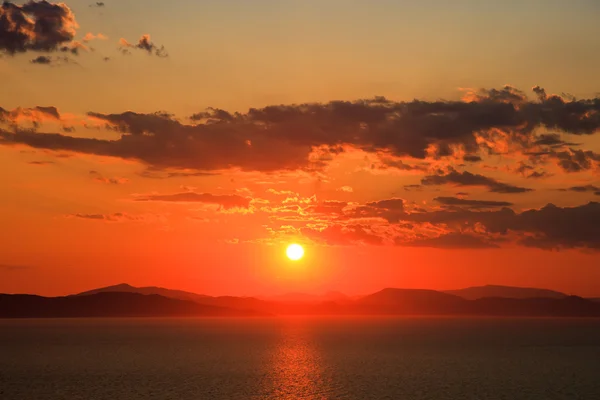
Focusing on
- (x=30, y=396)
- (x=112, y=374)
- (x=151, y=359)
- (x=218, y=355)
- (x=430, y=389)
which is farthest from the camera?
(x=218, y=355)

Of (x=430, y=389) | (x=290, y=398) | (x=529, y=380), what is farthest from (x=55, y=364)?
(x=529, y=380)

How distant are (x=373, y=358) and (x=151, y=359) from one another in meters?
44.2

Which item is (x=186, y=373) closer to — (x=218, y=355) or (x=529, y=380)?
(x=218, y=355)

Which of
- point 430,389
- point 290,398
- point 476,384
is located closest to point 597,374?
point 476,384

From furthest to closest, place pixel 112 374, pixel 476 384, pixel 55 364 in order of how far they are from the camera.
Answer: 1. pixel 55 364
2. pixel 112 374
3. pixel 476 384

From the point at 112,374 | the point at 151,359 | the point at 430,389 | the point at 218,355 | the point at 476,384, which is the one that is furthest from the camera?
the point at 218,355

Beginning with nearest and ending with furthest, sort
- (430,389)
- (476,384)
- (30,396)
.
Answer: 1. (30,396)
2. (430,389)
3. (476,384)

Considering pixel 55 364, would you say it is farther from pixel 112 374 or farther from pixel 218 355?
pixel 218 355

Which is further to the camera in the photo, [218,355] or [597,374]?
[218,355]

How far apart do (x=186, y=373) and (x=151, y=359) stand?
3259cm

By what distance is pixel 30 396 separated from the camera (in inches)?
3066

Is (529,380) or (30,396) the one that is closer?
(30,396)

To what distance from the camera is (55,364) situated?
120 metres

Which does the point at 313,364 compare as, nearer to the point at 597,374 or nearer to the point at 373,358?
the point at 373,358
